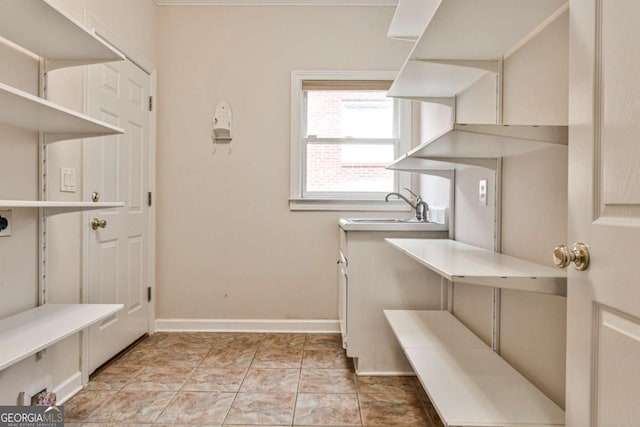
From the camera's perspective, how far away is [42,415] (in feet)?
5.46

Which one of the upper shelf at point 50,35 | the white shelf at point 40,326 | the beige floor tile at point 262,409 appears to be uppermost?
the upper shelf at point 50,35

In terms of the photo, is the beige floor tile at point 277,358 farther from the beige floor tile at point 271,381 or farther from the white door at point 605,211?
the white door at point 605,211

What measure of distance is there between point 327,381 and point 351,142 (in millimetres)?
1891

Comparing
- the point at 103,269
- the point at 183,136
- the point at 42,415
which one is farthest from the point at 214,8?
the point at 42,415

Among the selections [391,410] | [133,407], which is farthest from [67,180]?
[391,410]

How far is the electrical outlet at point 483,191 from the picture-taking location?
5.81 feet

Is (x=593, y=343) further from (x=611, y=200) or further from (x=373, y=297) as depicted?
(x=373, y=297)

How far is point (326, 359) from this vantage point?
253 cm

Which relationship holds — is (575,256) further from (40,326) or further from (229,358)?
(229,358)

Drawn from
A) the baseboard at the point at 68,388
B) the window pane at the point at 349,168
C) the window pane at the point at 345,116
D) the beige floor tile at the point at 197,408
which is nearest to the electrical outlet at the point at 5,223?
the baseboard at the point at 68,388

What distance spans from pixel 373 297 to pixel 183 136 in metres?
2.05

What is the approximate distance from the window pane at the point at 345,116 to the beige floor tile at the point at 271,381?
1889mm

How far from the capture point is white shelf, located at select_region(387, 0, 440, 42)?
192 cm

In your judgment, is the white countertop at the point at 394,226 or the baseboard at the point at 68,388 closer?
the baseboard at the point at 68,388
